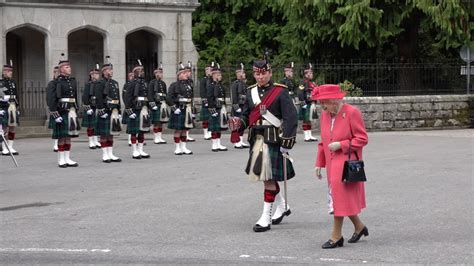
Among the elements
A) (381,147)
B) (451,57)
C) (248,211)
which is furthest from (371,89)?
(248,211)

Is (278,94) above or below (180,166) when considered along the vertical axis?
above

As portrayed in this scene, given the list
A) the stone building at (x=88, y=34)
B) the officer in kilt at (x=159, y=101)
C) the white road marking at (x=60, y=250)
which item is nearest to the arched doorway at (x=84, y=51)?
the stone building at (x=88, y=34)

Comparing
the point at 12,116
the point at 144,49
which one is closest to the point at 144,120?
the point at 12,116

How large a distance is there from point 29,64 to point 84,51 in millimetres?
1929

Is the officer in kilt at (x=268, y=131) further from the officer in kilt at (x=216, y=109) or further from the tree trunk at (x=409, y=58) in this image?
the tree trunk at (x=409, y=58)

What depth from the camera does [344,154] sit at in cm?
859

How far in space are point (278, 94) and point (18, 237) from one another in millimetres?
3199

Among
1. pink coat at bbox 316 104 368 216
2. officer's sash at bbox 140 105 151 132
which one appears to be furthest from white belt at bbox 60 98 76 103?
pink coat at bbox 316 104 368 216

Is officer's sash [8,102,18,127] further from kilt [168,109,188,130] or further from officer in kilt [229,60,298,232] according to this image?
officer in kilt [229,60,298,232]

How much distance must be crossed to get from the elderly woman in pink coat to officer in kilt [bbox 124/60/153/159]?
381 inches

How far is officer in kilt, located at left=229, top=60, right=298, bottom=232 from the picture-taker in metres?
9.70

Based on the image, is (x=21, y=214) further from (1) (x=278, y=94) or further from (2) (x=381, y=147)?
(2) (x=381, y=147)

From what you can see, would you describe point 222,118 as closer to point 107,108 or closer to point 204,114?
point 204,114

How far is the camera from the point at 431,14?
2367cm
